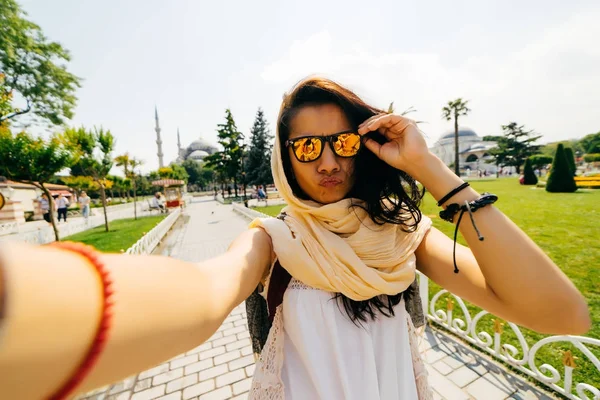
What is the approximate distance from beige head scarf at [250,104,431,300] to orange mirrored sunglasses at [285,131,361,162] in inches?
6.5

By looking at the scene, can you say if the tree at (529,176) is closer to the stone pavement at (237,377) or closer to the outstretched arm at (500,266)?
the stone pavement at (237,377)

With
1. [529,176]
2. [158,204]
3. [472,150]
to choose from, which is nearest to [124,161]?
[158,204]

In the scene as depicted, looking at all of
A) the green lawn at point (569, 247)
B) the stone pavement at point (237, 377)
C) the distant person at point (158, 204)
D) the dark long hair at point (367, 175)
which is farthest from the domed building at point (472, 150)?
the dark long hair at point (367, 175)

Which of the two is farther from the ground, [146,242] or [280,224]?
[280,224]

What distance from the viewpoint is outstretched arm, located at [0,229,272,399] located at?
1.02 feet

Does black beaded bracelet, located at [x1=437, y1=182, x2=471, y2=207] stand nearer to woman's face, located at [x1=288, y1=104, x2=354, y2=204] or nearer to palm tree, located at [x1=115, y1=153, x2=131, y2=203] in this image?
woman's face, located at [x1=288, y1=104, x2=354, y2=204]

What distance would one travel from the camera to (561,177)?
17031 mm

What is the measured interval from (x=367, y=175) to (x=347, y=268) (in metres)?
0.52

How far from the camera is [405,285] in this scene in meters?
1.24

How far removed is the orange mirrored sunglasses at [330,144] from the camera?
1302 millimetres

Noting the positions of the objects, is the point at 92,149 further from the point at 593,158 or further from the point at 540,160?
the point at 593,158

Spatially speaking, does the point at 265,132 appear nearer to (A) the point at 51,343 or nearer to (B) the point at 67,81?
(B) the point at 67,81

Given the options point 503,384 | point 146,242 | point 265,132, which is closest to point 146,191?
point 265,132

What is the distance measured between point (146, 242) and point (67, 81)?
1493 cm
